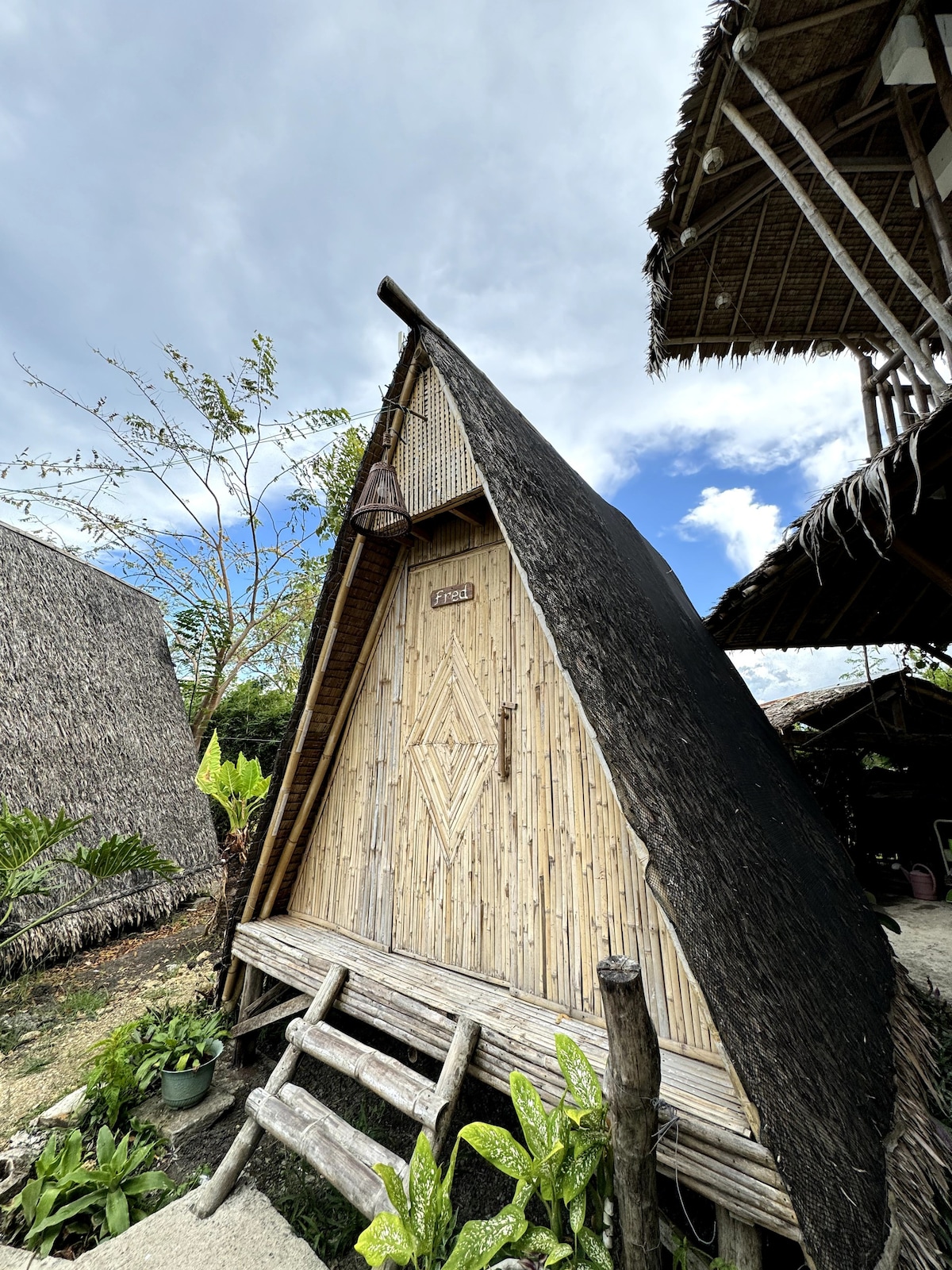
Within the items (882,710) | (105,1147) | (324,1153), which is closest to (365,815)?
(324,1153)

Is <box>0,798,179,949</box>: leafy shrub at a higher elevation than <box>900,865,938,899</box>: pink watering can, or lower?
higher

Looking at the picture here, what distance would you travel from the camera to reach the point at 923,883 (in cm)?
727

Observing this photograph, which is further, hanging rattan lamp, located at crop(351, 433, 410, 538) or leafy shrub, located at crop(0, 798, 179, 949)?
leafy shrub, located at crop(0, 798, 179, 949)

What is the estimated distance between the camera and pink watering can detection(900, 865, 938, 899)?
724cm

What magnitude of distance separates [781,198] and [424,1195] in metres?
7.05

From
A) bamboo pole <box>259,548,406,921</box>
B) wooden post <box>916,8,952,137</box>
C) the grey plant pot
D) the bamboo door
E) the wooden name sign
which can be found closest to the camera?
the bamboo door

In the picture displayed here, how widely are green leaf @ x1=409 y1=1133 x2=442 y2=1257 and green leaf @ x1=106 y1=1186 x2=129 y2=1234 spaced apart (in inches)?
66.5

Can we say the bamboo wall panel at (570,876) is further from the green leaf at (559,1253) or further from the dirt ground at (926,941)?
the dirt ground at (926,941)

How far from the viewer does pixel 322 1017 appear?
2.74 m

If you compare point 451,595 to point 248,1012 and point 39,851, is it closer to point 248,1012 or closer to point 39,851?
point 248,1012

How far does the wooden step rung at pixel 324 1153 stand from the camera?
1942 mm

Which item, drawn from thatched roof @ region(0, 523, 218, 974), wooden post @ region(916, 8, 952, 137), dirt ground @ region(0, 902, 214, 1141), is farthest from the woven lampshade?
thatched roof @ region(0, 523, 218, 974)

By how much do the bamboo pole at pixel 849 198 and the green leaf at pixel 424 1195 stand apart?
474cm

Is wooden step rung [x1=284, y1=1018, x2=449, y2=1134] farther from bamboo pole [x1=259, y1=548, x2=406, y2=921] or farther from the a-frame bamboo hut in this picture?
bamboo pole [x1=259, y1=548, x2=406, y2=921]
